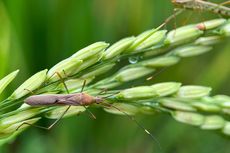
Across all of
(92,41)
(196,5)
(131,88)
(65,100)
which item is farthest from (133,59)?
(92,41)

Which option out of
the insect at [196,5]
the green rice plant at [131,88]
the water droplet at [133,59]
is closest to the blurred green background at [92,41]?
the insect at [196,5]

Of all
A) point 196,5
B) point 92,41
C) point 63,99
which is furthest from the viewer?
point 92,41

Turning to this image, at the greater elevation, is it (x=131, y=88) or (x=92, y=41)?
(x=131, y=88)

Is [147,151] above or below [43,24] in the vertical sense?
below

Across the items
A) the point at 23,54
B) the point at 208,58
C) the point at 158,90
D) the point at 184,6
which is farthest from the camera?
the point at 208,58

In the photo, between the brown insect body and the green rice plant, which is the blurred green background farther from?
the brown insect body

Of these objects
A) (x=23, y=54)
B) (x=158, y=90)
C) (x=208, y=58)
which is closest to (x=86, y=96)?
(x=158, y=90)

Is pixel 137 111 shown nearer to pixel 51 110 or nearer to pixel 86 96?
pixel 86 96

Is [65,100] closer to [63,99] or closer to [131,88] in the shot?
[63,99]
